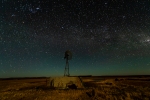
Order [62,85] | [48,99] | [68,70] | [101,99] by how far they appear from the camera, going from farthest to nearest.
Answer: [68,70], [62,85], [48,99], [101,99]

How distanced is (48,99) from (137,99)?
6.84m

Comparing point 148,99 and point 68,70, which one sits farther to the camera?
point 68,70

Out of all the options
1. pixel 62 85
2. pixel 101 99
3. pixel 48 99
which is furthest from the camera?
pixel 62 85

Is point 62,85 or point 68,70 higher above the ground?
point 68,70

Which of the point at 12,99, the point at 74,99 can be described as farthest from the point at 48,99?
the point at 12,99

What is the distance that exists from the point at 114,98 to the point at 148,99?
247 centimetres

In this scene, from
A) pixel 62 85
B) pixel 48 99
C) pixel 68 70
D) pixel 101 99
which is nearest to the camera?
pixel 101 99

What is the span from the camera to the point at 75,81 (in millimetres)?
19047

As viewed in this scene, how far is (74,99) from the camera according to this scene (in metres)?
11.5

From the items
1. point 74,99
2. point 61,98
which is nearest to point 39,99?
point 61,98

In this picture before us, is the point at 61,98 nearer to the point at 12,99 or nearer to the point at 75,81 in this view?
the point at 12,99

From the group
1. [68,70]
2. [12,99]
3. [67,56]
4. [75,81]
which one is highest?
[67,56]

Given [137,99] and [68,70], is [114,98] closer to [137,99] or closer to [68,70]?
[137,99]

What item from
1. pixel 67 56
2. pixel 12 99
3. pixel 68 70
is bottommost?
pixel 12 99
